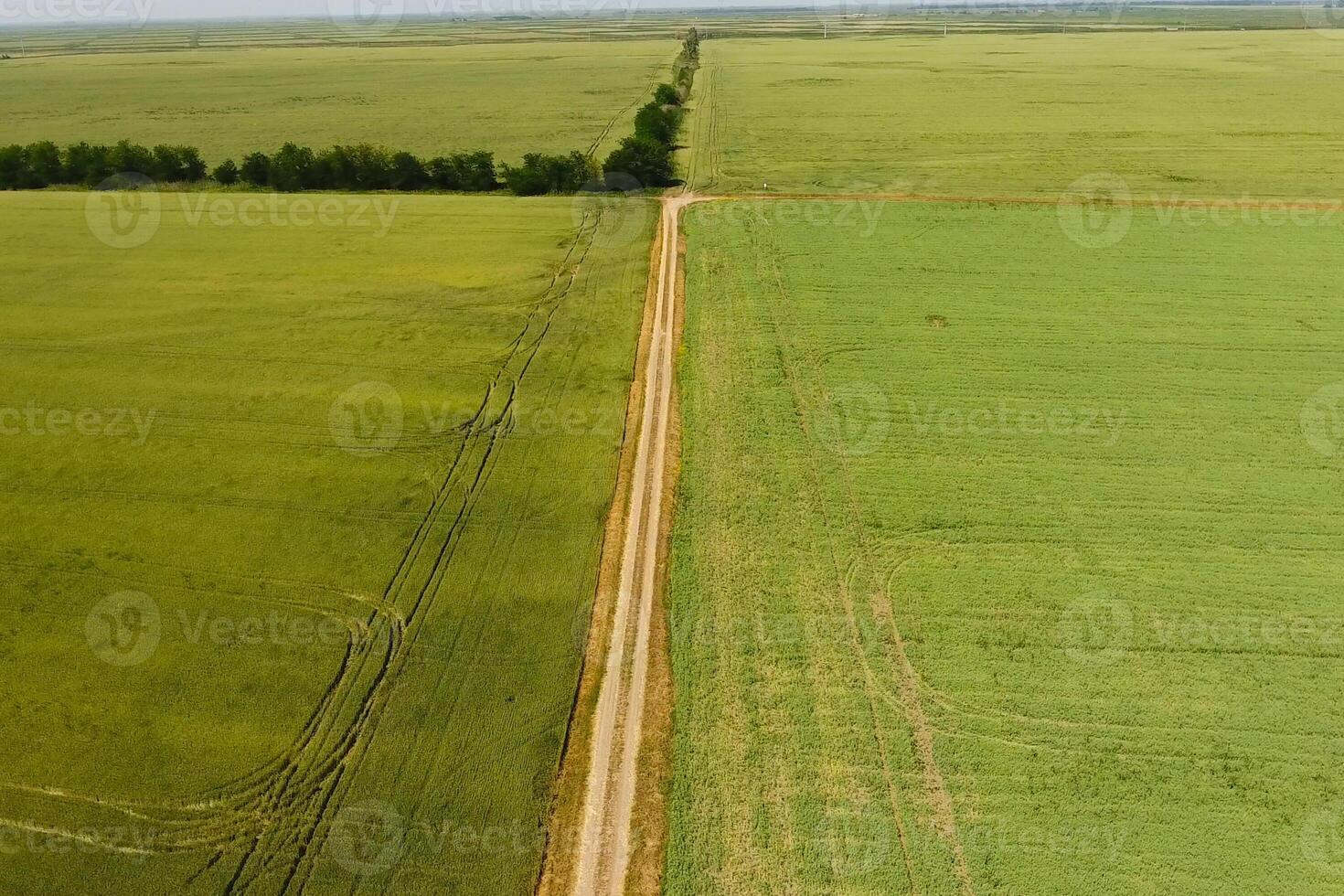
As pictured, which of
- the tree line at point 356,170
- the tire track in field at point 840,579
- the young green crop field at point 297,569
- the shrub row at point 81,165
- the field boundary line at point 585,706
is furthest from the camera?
the shrub row at point 81,165

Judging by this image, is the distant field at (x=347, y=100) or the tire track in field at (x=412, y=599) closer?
the tire track in field at (x=412, y=599)

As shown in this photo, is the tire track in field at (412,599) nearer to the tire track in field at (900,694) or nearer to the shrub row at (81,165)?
the tire track in field at (900,694)

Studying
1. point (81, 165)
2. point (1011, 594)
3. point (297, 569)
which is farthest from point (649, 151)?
point (81, 165)

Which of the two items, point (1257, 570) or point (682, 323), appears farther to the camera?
point (682, 323)

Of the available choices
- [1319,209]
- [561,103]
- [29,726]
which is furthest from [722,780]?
[561,103]

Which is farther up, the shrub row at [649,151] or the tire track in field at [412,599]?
the shrub row at [649,151]

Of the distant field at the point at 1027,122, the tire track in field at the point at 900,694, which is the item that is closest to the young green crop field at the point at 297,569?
the tire track in field at the point at 900,694

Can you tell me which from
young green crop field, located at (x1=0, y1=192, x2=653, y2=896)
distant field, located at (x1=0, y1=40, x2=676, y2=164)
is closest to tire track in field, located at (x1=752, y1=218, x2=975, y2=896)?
young green crop field, located at (x1=0, y1=192, x2=653, y2=896)

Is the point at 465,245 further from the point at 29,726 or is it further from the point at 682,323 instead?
the point at 29,726
